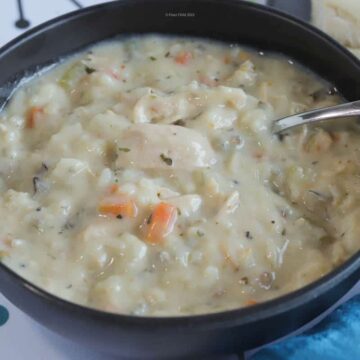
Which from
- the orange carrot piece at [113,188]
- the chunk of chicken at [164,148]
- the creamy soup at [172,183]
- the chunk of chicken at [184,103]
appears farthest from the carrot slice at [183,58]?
the orange carrot piece at [113,188]

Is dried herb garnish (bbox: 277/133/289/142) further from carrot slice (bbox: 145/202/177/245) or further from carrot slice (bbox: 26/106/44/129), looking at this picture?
carrot slice (bbox: 26/106/44/129)

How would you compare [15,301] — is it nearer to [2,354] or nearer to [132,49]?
[2,354]

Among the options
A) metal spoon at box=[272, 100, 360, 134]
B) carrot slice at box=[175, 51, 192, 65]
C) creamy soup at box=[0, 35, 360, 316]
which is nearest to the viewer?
creamy soup at box=[0, 35, 360, 316]

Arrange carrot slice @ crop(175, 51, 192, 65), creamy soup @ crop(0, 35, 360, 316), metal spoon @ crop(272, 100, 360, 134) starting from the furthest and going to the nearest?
1. carrot slice @ crop(175, 51, 192, 65)
2. metal spoon @ crop(272, 100, 360, 134)
3. creamy soup @ crop(0, 35, 360, 316)

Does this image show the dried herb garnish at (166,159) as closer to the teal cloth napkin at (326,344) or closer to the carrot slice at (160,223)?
the carrot slice at (160,223)

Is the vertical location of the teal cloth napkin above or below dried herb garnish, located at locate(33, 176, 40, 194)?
below

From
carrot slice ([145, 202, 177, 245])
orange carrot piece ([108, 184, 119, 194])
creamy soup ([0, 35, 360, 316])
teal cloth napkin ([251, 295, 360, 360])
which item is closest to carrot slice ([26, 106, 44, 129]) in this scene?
creamy soup ([0, 35, 360, 316])

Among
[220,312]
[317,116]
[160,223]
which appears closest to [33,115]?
[160,223]
